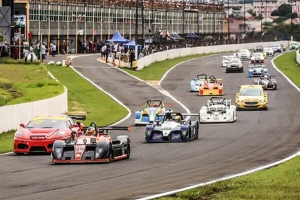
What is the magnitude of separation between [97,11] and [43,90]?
7298 cm

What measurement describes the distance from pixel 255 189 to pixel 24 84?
1501 inches

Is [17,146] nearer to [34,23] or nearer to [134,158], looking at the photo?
[134,158]

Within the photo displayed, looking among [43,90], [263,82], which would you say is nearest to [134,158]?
[43,90]

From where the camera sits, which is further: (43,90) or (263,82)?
(263,82)

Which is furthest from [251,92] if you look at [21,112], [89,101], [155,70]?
[155,70]

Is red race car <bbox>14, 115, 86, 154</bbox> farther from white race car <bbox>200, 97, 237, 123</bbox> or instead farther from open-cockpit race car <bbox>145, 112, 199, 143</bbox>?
white race car <bbox>200, 97, 237, 123</bbox>

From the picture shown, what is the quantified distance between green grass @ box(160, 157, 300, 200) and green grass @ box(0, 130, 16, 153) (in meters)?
11.7

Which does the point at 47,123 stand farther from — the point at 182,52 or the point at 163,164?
the point at 182,52

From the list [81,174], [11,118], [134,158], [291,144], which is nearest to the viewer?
[81,174]

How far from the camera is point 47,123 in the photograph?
98.8 ft

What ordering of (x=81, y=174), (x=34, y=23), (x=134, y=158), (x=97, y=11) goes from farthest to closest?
1. (x=97, y=11)
2. (x=34, y=23)
3. (x=134, y=158)
4. (x=81, y=174)

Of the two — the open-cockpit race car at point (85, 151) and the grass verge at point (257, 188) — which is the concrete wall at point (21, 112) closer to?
the open-cockpit race car at point (85, 151)

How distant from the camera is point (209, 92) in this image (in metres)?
60.6

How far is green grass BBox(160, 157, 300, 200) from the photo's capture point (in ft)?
55.4
